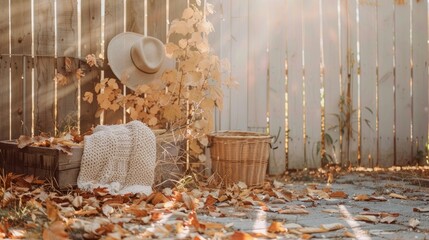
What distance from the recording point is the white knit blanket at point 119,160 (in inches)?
146

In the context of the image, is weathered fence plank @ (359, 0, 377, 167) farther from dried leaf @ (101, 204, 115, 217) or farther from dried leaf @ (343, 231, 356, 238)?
dried leaf @ (101, 204, 115, 217)

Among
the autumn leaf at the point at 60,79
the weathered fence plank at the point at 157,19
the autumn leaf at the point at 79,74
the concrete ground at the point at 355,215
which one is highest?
the weathered fence plank at the point at 157,19

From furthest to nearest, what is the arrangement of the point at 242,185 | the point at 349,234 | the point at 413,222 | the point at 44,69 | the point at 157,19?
1. the point at 157,19
2. the point at 44,69
3. the point at 242,185
4. the point at 413,222
5. the point at 349,234

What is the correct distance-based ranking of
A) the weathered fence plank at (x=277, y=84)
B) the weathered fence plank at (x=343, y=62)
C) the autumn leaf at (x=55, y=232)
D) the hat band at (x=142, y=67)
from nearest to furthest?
1. the autumn leaf at (x=55, y=232)
2. the hat band at (x=142, y=67)
3. the weathered fence plank at (x=277, y=84)
4. the weathered fence plank at (x=343, y=62)

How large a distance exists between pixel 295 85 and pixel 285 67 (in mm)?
195

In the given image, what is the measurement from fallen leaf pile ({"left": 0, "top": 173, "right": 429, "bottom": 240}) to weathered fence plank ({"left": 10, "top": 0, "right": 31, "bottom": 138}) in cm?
72

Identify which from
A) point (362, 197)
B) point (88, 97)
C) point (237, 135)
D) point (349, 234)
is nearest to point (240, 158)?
point (237, 135)

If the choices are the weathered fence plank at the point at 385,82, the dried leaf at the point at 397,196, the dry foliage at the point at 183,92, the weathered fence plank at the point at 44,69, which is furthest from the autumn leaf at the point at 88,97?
the weathered fence plank at the point at 385,82

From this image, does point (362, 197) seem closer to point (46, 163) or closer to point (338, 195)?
point (338, 195)

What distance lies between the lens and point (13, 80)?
4438 mm

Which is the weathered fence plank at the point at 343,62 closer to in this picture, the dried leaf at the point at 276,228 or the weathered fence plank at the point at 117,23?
the weathered fence plank at the point at 117,23

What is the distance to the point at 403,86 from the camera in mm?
5633

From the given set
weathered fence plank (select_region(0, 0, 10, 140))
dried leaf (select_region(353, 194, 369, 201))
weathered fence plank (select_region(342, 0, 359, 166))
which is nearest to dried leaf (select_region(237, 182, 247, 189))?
dried leaf (select_region(353, 194, 369, 201))

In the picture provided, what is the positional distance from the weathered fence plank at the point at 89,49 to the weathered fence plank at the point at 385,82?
2.69 m
